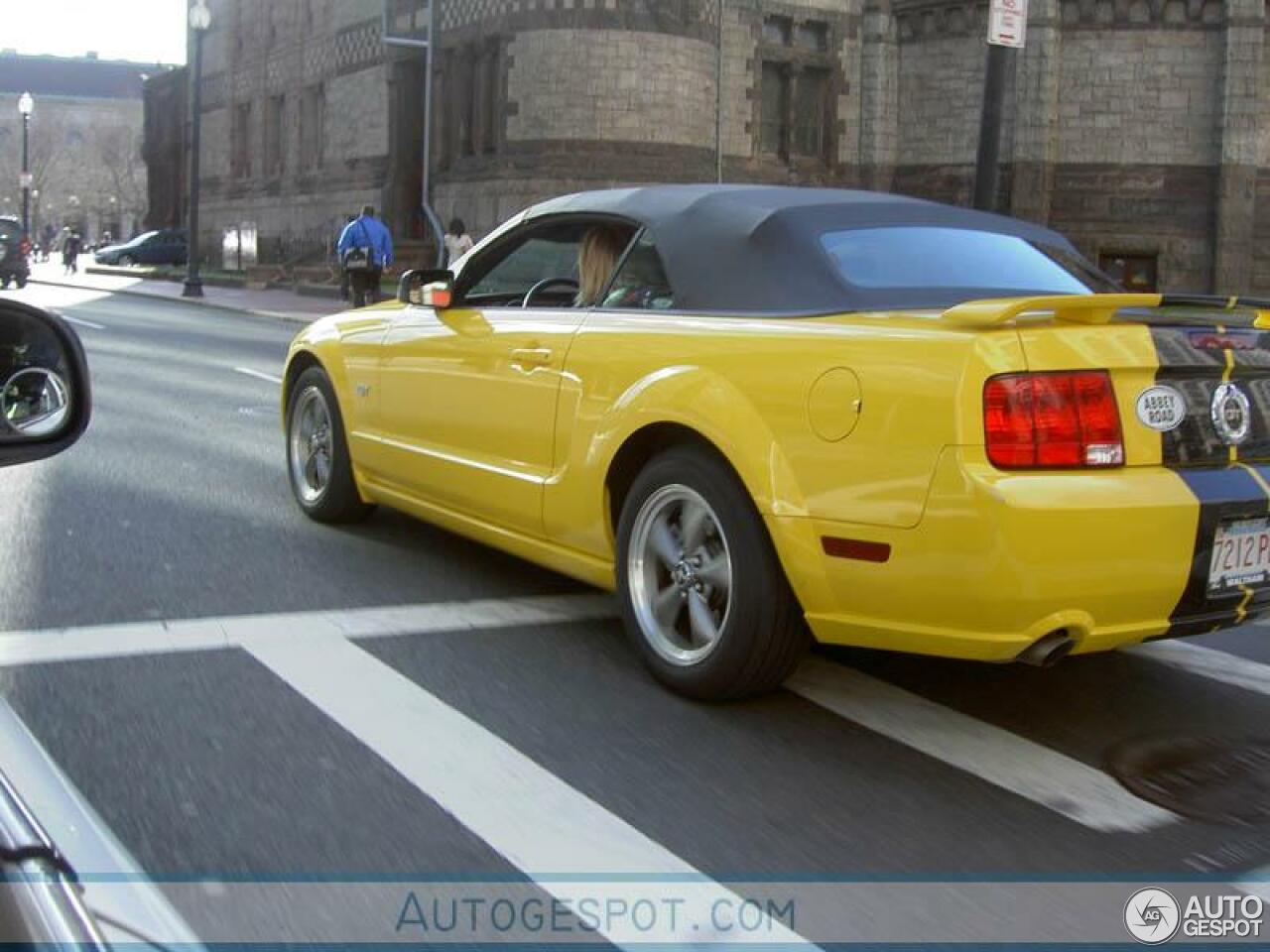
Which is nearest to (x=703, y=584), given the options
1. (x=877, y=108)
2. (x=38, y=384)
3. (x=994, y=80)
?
(x=38, y=384)

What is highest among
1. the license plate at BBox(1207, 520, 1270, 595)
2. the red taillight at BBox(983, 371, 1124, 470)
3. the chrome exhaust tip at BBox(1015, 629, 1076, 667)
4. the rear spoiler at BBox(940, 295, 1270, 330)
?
the rear spoiler at BBox(940, 295, 1270, 330)

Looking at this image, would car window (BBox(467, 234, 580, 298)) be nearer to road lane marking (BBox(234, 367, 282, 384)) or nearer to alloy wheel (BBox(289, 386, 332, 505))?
alloy wheel (BBox(289, 386, 332, 505))

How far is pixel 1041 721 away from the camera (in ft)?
14.5

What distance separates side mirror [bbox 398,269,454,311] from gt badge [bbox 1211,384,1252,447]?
304cm

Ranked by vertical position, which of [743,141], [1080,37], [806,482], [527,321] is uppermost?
[1080,37]

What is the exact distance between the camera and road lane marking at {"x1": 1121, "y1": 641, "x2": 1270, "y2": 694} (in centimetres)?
493

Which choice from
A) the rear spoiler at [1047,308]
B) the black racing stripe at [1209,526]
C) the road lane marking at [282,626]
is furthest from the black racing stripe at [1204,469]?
the road lane marking at [282,626]

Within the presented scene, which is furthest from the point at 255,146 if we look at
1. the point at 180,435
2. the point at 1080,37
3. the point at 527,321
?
the point at 527,321

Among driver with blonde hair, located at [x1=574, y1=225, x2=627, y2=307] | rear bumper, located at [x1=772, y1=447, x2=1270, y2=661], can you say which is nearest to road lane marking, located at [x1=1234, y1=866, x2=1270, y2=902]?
rear bumper, located at [x1=772, y1=447, x2=1270, y2=661]

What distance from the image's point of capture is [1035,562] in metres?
3.66

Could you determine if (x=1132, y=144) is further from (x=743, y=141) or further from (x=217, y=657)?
(x=217, y=657)

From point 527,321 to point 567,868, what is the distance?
2601 millimetres

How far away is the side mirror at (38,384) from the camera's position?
6.59 ft

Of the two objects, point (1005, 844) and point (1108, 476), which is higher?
point (1108, 476)
